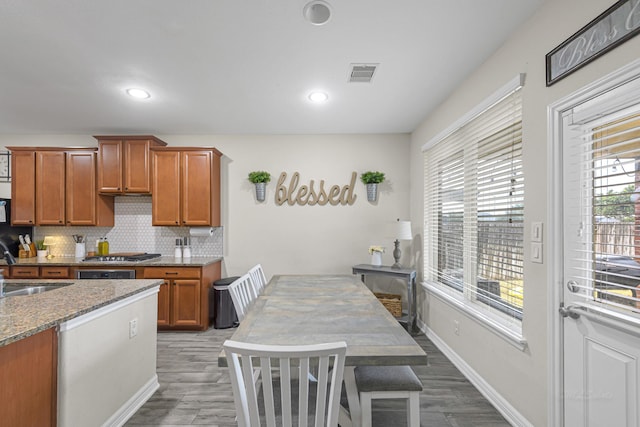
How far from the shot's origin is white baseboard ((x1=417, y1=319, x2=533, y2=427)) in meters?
2.10

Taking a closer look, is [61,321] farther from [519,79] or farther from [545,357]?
[519,79]

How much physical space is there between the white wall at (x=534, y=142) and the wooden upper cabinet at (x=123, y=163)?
152 inches

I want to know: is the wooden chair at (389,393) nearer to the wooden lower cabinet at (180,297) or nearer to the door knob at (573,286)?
the door knob at (573,286)

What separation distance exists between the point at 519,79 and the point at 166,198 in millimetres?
3928

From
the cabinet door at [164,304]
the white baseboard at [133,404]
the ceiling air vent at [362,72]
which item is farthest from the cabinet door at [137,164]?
the ceiling air vent at [362,72]

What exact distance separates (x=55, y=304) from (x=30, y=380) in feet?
1.46

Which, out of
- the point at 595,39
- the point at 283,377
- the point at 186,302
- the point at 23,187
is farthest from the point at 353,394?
the point at 23,187

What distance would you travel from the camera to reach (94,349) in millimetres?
1894

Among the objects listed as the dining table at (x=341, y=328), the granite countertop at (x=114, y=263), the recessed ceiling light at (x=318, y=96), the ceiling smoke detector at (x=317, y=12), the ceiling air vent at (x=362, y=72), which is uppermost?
the ceiling smoke detector at (x=317, y=12)

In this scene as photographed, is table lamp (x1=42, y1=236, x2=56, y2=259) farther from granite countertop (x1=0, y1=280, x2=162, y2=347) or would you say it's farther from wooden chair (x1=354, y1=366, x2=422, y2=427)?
wooden chair (x1=354, y1=366, x2=422, y2=427)

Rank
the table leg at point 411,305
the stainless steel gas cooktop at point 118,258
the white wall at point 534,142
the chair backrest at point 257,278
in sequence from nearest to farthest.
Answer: the white wall at point 534,142
the chair backrest at point 257,278
the table leg at point 411,305
the stainless steel gas cooktop at point 118,258

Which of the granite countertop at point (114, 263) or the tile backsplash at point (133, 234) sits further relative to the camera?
the tile backsplash at point (133, 234)

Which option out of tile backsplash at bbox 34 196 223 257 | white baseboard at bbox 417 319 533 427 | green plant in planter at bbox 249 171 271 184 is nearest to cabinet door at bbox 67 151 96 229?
tile backsplash at bbox 34 196 223 257

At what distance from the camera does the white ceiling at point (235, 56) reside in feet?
6.26
